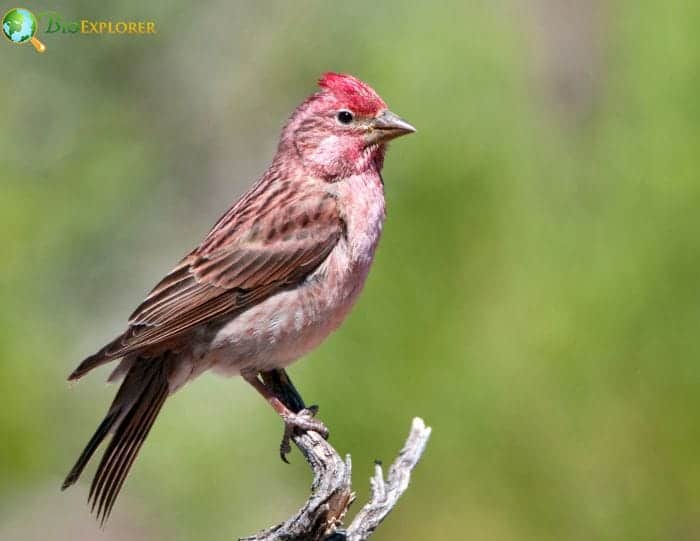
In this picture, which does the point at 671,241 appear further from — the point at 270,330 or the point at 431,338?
the point at 270,330

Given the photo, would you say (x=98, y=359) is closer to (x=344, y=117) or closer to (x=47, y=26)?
(x=344, y=117)

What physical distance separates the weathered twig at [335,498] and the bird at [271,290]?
0.28m

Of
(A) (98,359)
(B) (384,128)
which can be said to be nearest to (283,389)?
(A) (98,359)

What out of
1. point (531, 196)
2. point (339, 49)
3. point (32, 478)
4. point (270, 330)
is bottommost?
point (32, 478)

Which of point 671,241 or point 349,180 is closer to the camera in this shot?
point 349,180

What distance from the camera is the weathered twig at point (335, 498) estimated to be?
401 cm

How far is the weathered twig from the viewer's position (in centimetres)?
401

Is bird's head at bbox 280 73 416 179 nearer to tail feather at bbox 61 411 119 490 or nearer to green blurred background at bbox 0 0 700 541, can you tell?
tail feather at bbox 61 411 119 490

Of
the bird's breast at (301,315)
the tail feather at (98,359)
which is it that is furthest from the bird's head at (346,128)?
the tail feather at (98,359)

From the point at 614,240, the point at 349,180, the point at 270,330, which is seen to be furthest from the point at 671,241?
the point at 270,330

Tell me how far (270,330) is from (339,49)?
368cm

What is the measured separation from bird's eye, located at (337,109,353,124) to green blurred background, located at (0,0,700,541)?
1.53 meters

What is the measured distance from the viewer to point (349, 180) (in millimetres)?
5016

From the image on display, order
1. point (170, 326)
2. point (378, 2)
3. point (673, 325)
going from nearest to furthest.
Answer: point (170, 326)
point (673, 325)
point (378, 2)
